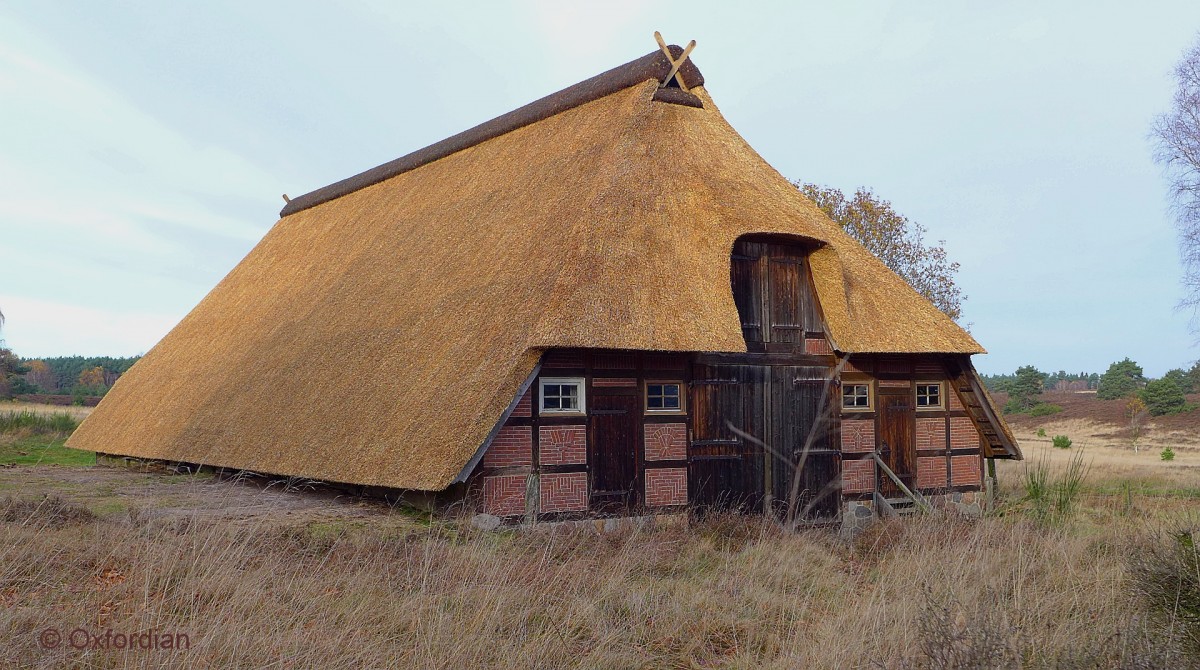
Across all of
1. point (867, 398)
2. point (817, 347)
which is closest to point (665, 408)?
point (817, 347)

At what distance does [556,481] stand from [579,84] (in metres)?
8.57

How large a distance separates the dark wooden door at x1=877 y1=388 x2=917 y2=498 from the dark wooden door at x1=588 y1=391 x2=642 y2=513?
15.3ft

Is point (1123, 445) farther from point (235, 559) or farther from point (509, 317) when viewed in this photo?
point (235, 559)

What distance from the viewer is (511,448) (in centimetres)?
1203

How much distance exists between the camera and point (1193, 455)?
33500 millimetres

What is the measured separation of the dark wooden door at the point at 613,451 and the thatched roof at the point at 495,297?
1192mm

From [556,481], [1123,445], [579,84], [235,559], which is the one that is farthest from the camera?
[1123,445]

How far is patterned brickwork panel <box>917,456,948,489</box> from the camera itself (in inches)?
619

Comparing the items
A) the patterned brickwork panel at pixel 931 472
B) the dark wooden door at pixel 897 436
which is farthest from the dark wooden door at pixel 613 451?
the patterned brickwork panel at pixel 931 472

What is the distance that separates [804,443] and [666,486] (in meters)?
2.67

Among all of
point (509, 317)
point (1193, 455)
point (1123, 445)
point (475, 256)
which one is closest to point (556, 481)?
point (509, 317)

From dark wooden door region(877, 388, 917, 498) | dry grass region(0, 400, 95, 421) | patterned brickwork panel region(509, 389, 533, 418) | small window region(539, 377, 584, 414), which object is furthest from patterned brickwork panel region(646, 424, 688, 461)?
dry grass region(0, 400, 95, 421)

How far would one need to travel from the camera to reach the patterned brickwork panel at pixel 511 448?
39.1ft

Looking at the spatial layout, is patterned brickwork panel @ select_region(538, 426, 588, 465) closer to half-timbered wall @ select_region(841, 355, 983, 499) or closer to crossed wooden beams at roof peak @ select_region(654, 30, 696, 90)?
half-timbered wall @ select_region(841, 355, 983, 499)
